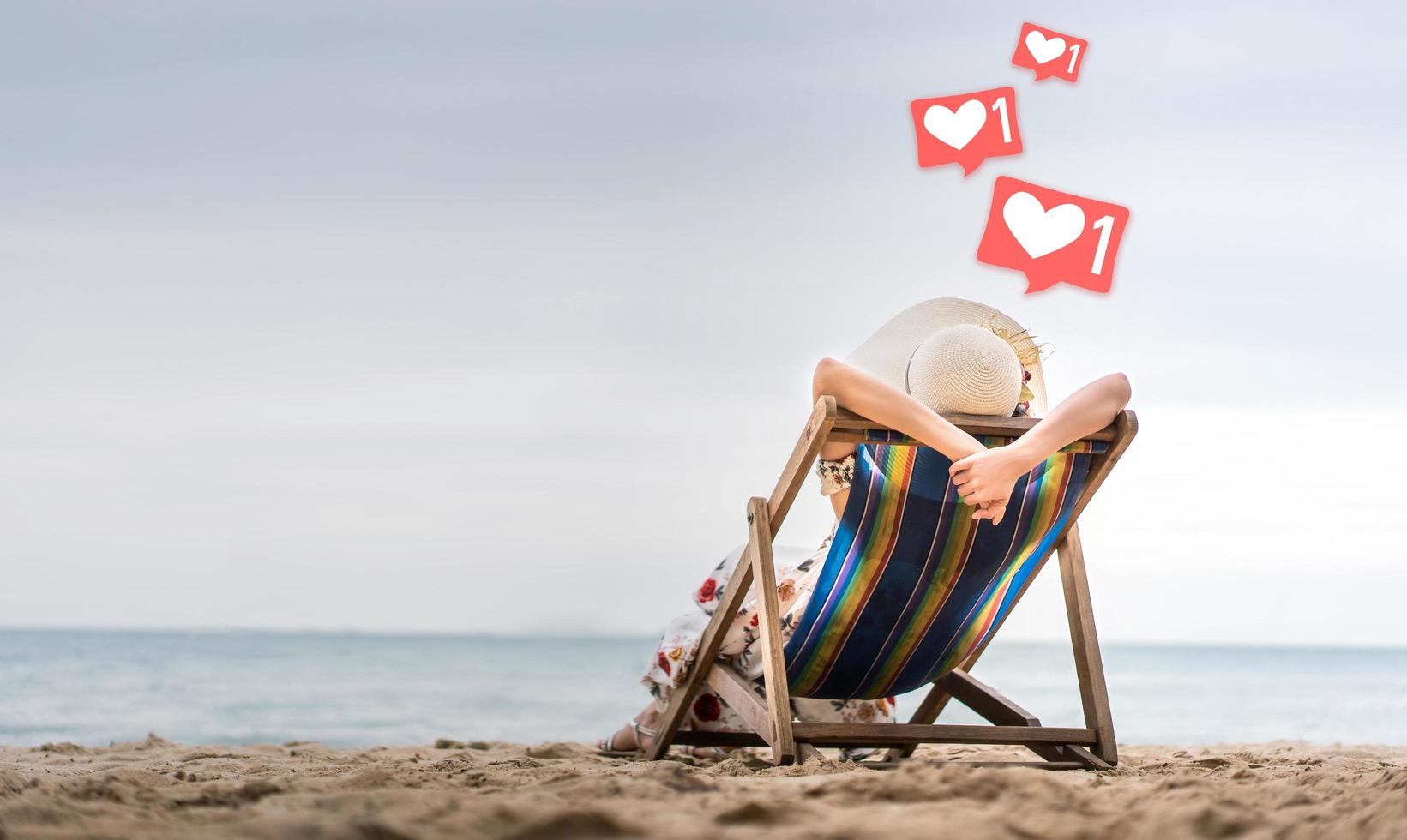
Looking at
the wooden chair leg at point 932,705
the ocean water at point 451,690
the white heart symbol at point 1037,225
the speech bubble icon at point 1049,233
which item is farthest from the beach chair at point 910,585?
the ocean water at point 451,690

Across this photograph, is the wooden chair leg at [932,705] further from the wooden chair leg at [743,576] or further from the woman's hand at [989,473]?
the woman's hand at [989,473]

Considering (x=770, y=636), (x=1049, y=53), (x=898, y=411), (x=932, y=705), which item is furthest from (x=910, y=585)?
(x=1049, y=53)

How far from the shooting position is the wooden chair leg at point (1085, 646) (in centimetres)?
A: 247

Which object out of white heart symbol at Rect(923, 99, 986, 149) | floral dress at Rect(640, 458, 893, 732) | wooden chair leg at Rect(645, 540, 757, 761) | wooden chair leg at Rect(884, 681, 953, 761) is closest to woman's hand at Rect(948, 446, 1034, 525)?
floral dress at Rect(640, 458, 893, 732)

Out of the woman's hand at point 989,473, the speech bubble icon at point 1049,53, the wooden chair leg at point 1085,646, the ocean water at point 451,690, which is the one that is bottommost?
the ocean water at point 451,690

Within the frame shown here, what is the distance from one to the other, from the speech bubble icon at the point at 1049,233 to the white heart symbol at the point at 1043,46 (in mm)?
462

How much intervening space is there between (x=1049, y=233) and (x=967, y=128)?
1.65 ft

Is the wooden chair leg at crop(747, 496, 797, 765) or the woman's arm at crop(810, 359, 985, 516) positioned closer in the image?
the woman's arm at crop(810, 359, 985, 516)

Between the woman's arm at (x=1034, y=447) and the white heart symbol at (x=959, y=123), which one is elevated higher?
the white heart symbol at (x=959, y=123)

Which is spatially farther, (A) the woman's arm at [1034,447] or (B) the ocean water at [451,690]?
(B) the ocean water at [451,690]

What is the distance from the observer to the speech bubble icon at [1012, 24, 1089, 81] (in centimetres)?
369

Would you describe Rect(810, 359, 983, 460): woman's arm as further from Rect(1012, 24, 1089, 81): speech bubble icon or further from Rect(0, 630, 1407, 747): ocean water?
Rect(0, 630, 1407, 747): ocean water

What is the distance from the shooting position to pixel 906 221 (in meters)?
15.4

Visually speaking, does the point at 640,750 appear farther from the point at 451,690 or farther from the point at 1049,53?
the point at 451,690
